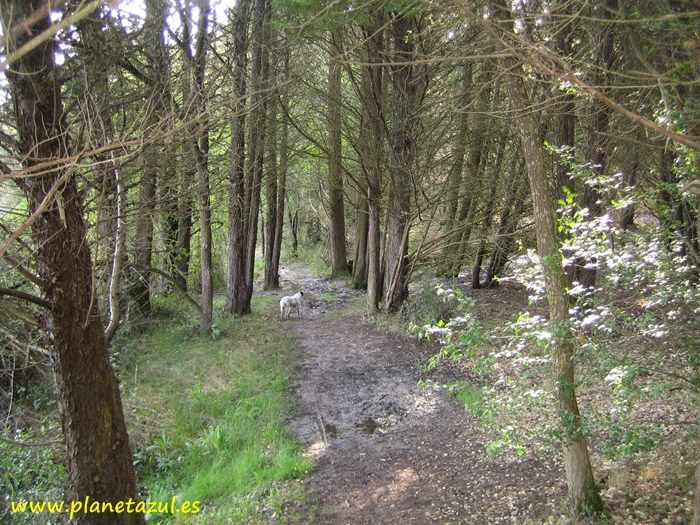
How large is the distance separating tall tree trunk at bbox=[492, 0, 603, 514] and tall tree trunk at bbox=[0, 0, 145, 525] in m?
3.27

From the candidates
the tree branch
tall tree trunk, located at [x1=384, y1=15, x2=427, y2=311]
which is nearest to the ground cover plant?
the tree branch

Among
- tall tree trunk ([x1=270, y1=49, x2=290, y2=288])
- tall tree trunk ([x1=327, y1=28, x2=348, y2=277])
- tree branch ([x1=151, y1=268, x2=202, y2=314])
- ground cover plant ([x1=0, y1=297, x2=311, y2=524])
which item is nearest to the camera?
ground cover plant ([x1=0, y1=297, x2=311, y2=524])

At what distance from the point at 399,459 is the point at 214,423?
258cm

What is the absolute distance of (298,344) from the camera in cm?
997

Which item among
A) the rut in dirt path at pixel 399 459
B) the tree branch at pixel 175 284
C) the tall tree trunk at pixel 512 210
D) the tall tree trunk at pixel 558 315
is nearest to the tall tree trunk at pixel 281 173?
the tree branch at pixel 175 284

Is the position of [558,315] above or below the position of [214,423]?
above

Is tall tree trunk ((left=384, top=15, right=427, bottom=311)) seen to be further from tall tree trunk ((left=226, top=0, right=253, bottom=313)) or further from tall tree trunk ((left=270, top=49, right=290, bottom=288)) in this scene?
tall tree trunk ((left=226, top=0, right=253, bottom=313))

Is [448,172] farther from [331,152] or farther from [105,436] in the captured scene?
[105,436]

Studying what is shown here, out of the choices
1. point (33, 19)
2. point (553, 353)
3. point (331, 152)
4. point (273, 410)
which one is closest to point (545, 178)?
point (553, 353)

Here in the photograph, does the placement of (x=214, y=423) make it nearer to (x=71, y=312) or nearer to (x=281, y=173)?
(x=71, y=312)

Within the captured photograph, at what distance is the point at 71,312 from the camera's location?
144 inches

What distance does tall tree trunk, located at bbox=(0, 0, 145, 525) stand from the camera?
349 cm

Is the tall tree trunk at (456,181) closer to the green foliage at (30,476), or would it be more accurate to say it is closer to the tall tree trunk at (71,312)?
the tall tree trunk at (71,312)

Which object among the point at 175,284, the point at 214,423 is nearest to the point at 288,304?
the point at 175,284
